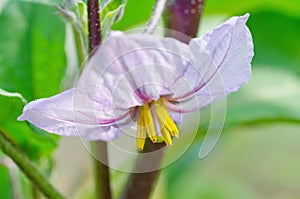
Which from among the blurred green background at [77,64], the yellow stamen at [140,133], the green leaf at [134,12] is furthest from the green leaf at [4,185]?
the yellow stamen at [140,133]

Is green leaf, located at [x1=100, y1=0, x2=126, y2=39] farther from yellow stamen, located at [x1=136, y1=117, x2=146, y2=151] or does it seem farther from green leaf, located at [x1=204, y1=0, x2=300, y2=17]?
green leaf, located at [x1=204, y1=0, x2=300, y2=17]

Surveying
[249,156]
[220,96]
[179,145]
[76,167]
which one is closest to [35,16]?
[179,145]

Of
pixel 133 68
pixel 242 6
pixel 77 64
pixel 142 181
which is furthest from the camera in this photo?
pixel 242 6

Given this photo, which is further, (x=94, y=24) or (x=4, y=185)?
(x=4, y=185)

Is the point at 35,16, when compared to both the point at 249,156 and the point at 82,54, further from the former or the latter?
the point at 249,156

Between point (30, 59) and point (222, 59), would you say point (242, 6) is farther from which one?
point (222, 59)

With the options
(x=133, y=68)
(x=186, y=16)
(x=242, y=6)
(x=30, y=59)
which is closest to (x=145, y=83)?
(x=133, y=68)

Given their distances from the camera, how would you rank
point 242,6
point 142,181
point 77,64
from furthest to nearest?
point 242,6 → point 77,64 → point 142,181
